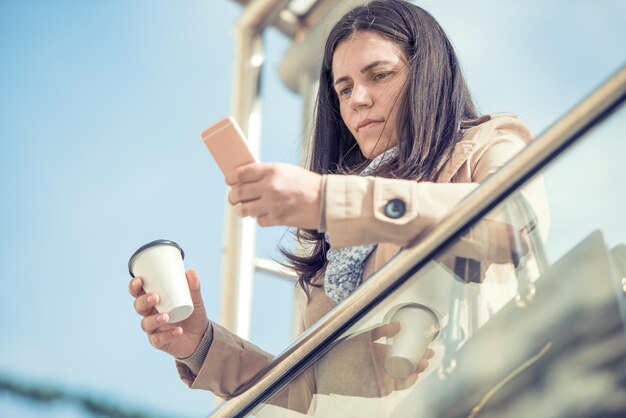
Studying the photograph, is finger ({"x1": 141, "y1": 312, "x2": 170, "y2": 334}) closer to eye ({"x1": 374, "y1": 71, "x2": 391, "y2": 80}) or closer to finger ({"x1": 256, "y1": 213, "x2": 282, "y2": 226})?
finger ({"x1": 256, "y1": 213, "x2": 282, "y2": 226})

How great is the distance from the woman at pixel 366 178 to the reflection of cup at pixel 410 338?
0.01 m

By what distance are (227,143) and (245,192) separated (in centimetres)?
6

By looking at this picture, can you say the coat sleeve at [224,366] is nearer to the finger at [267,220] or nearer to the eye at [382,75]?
the finger at [267,220]

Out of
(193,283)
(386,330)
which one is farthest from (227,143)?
(193,283)

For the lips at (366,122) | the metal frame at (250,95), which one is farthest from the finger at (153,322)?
the metal frame at (250,95)

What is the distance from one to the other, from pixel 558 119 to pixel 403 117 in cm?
55

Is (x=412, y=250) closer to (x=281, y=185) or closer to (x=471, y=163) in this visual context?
(x=281, y=185)

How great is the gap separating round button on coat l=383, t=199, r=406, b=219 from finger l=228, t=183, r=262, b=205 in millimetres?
143

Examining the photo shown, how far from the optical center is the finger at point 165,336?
1.36 metres

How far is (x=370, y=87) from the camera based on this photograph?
150 cm

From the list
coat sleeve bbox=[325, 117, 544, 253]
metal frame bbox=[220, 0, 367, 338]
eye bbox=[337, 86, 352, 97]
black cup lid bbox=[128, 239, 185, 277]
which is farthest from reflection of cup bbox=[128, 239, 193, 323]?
metal frame bbox=[220, 0, 367, 338]

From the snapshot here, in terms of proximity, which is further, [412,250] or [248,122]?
[248,122]

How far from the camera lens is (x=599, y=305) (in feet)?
3.15

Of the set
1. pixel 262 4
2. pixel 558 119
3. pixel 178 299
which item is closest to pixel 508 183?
pixel 558 119
